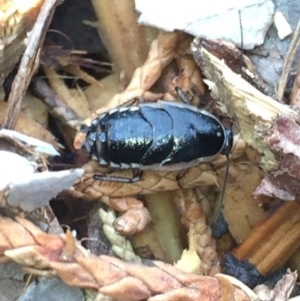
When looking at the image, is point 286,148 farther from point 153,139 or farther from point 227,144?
point 153,139

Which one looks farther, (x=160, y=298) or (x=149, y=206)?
(x=149, y=206)

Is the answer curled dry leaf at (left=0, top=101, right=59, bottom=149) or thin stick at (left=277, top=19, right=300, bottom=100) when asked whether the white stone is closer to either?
thin stick at (left=277, top=19, right=300, bottom=100)

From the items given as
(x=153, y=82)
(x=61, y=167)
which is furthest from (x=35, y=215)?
(x=153, y=82)

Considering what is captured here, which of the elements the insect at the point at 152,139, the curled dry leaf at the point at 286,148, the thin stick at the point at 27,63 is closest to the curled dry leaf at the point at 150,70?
the insect at the point at 152,139

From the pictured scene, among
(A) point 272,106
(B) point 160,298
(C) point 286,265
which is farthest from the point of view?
(C) point 286,265

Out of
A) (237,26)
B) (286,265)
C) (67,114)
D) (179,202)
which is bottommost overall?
(286,265)

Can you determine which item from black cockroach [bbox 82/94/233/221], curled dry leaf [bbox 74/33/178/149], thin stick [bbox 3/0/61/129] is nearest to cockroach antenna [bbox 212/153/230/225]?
black cockroach [bbox 82/94/233/221]

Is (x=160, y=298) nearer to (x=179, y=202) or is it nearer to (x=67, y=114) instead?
(x=179, y=202)
